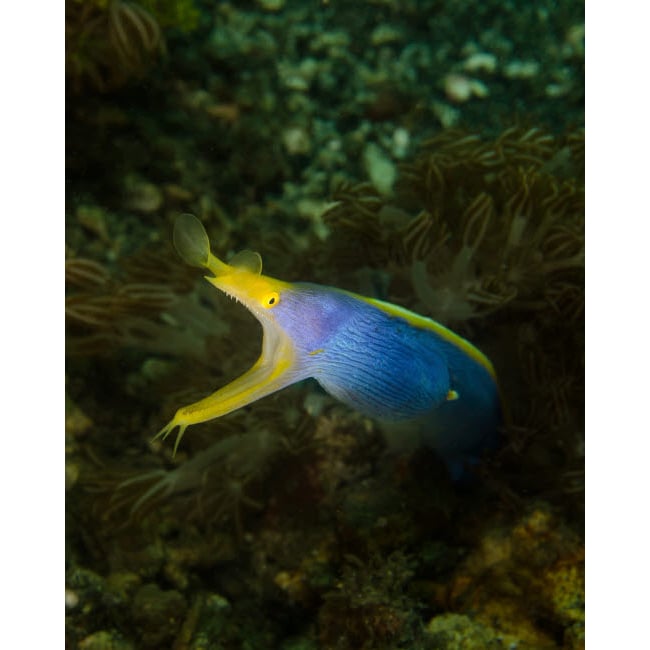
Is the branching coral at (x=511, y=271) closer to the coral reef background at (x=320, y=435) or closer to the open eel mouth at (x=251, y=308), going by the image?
the coral reef background at (x=320, y=435)

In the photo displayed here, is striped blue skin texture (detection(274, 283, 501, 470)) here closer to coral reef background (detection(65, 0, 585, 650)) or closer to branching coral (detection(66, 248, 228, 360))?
coral reef background (detection(65, 0, 585, 650))

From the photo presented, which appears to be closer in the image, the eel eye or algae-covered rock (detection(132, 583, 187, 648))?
the eel eye

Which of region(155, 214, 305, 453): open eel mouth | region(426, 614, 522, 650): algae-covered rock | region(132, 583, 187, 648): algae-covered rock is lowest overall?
region(426, 614, 522, 650): algae-covered rock

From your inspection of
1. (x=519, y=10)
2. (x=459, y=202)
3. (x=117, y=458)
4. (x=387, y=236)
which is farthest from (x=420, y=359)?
(x=519, y=10)

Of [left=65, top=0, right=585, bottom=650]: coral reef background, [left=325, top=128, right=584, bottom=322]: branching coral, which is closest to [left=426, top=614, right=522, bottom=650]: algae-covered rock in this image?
[left=65, top=0, right=585, bottom=650]: coral reef background

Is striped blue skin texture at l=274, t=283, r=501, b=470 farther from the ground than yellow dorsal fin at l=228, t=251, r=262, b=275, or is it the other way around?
yellow dorsal fin at l=228, t=251, r=262, b=275

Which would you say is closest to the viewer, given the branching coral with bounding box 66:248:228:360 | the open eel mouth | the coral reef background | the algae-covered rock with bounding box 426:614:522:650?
the open eel mouth

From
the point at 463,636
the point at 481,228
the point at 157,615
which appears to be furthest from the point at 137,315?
the point at 463,636

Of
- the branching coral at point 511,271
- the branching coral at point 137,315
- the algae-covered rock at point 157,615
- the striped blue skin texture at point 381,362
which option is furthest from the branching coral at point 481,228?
the algae-covered rock at point 157,615
